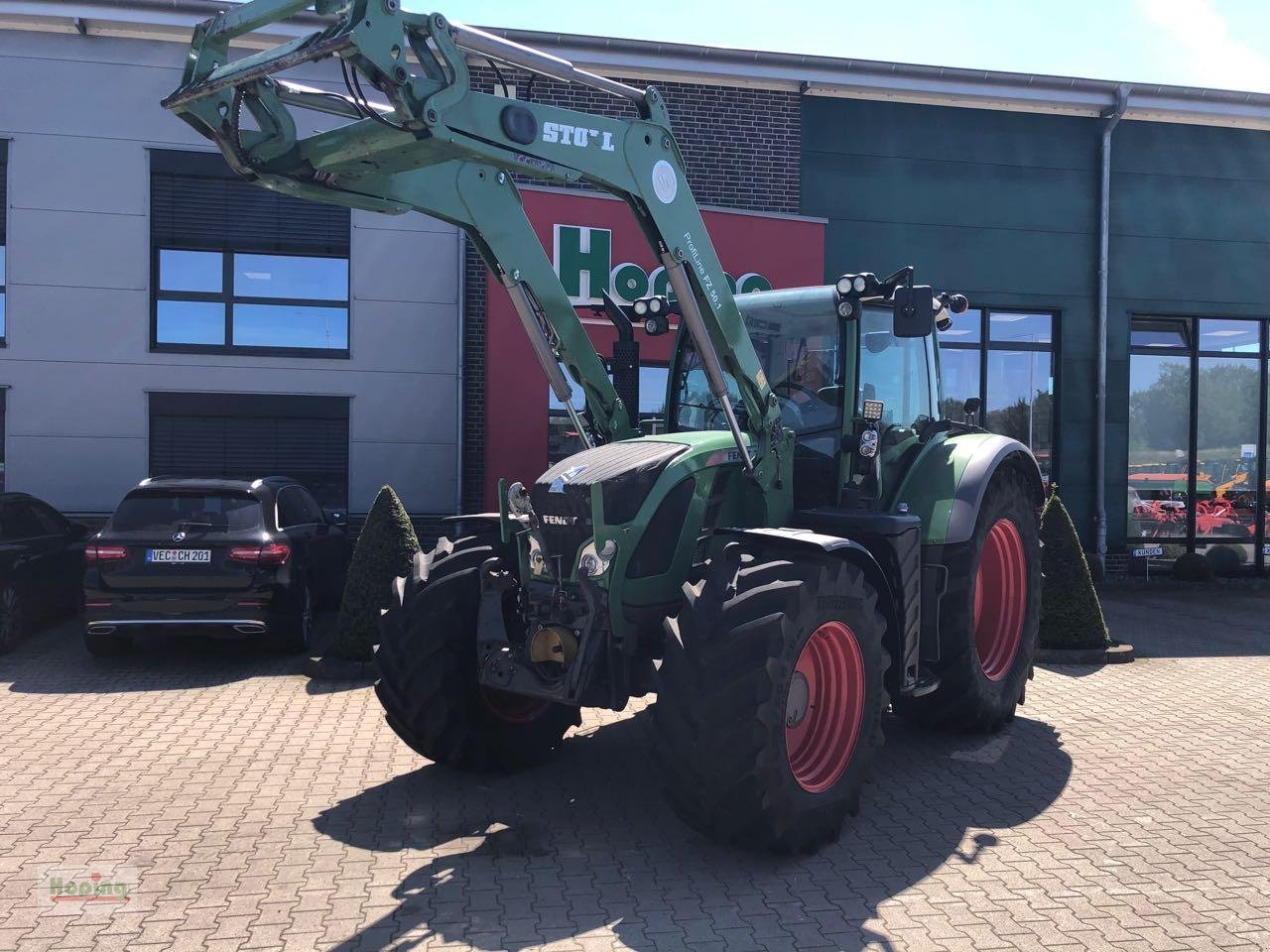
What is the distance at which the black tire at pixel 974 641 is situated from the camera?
19.0ft

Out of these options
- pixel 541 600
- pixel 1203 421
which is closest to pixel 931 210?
pixel 1203 421

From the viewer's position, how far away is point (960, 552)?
19.1ft

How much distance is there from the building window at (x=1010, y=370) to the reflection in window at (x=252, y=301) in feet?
25.9

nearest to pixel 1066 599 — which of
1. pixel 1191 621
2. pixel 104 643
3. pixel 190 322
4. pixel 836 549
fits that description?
pixel 1191 621

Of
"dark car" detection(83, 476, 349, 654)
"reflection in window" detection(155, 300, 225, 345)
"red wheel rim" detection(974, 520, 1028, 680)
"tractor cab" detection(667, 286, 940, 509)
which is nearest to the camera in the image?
"tractor cab" detection(667, 286, 940, 509)

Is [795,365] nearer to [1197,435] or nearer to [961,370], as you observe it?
[961,370]

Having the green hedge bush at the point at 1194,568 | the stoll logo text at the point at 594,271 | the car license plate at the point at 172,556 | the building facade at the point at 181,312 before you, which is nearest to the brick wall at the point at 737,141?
the stoll logo text at the point at 594,271

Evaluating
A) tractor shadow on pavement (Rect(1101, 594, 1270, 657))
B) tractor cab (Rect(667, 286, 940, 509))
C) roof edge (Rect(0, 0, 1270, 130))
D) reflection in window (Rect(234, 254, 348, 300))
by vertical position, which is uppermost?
roof edge (Rect(0, 0, 1270, 130))

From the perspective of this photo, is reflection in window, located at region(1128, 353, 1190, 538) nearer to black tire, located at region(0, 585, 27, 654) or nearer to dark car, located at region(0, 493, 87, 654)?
dark car, located at region(0, 493, 87, 654)

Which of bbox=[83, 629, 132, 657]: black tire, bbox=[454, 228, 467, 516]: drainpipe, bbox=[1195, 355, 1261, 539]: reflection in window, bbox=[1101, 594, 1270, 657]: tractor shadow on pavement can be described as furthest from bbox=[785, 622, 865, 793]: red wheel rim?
bbox=[1195, 355, 1261, 539]: reflection in window

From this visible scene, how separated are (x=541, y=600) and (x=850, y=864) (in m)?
1.80

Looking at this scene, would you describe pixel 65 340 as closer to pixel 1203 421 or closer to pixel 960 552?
pixel 960 552

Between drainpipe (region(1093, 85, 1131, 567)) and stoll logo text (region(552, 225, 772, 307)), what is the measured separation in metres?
5.17

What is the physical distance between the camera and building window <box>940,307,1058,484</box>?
45.1ft
